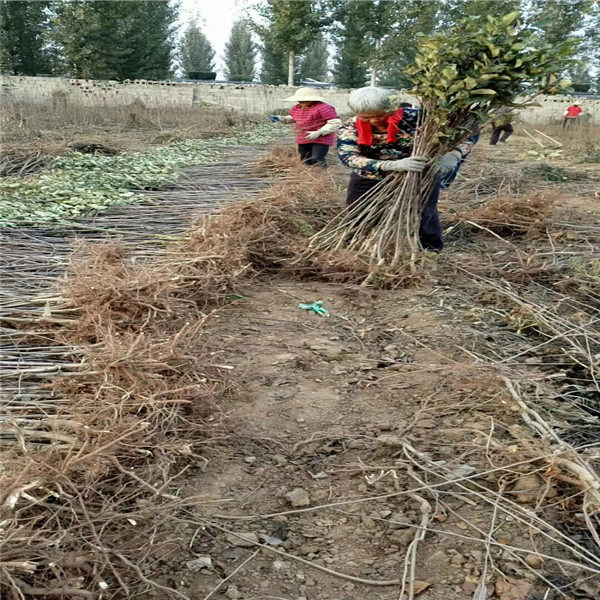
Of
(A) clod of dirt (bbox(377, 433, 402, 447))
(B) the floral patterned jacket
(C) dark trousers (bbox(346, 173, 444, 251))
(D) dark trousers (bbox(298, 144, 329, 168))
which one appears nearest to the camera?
(A) clod of dirt (bbox(377, 433, 402, 447))

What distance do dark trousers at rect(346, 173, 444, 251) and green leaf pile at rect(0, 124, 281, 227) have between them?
6.58ft

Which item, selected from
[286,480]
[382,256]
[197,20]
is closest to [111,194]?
[382,256]

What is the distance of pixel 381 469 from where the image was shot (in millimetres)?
2023

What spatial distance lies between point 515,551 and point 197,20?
4494 centimetres

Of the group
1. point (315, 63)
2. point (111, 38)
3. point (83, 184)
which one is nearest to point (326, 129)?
point (83, 184)

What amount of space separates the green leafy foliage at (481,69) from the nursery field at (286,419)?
104 centimetres

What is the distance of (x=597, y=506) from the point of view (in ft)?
5.75

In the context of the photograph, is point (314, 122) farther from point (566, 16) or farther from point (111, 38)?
point (111, 38)

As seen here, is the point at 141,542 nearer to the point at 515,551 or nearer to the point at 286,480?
the point at 286,480

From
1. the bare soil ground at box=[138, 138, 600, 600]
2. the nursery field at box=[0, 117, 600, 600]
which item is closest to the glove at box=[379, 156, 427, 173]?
the nursery field at box=[0, 117, 600, 600]

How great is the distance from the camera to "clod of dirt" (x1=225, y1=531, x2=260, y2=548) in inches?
66.6

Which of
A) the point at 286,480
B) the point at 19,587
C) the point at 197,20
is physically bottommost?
the point at 286,480

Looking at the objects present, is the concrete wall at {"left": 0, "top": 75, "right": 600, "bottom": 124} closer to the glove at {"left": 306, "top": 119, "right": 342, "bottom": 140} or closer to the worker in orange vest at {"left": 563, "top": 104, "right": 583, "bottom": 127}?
the worker in orange vest at {"left": 563, "top": 104, "right": 583, "bottom": 127}

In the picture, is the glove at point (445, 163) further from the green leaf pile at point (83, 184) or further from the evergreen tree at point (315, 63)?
the evergreen tree at point (315, 63)
